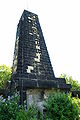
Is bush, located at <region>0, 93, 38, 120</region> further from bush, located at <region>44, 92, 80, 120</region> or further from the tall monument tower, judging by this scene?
the tall monument tower

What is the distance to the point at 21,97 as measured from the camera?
435 centimetres

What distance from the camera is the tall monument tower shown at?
4.68 meters

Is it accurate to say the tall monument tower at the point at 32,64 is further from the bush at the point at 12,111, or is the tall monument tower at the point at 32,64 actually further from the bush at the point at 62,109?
the bush at the point at 62,109

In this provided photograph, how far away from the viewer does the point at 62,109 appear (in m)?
3.64

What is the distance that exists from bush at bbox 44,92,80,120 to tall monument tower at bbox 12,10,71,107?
1012mm

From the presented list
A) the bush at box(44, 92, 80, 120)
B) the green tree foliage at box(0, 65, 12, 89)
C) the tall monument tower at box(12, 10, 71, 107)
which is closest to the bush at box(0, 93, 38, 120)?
the bush at box(44, 92, 80, 120)

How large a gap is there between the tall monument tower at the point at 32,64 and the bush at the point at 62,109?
101cm

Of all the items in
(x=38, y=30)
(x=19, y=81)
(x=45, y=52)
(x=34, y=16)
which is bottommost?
(x=19, y=81)

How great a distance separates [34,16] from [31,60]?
3291 millimetres

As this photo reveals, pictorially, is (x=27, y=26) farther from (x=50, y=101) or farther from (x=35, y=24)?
(x=50, y=101)

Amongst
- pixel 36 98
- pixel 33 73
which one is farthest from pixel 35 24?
pixel 36 98

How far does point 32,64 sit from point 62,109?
7.96ft

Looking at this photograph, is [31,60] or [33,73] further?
[31,60]

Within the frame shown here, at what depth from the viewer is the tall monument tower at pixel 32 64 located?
15.3 feet
